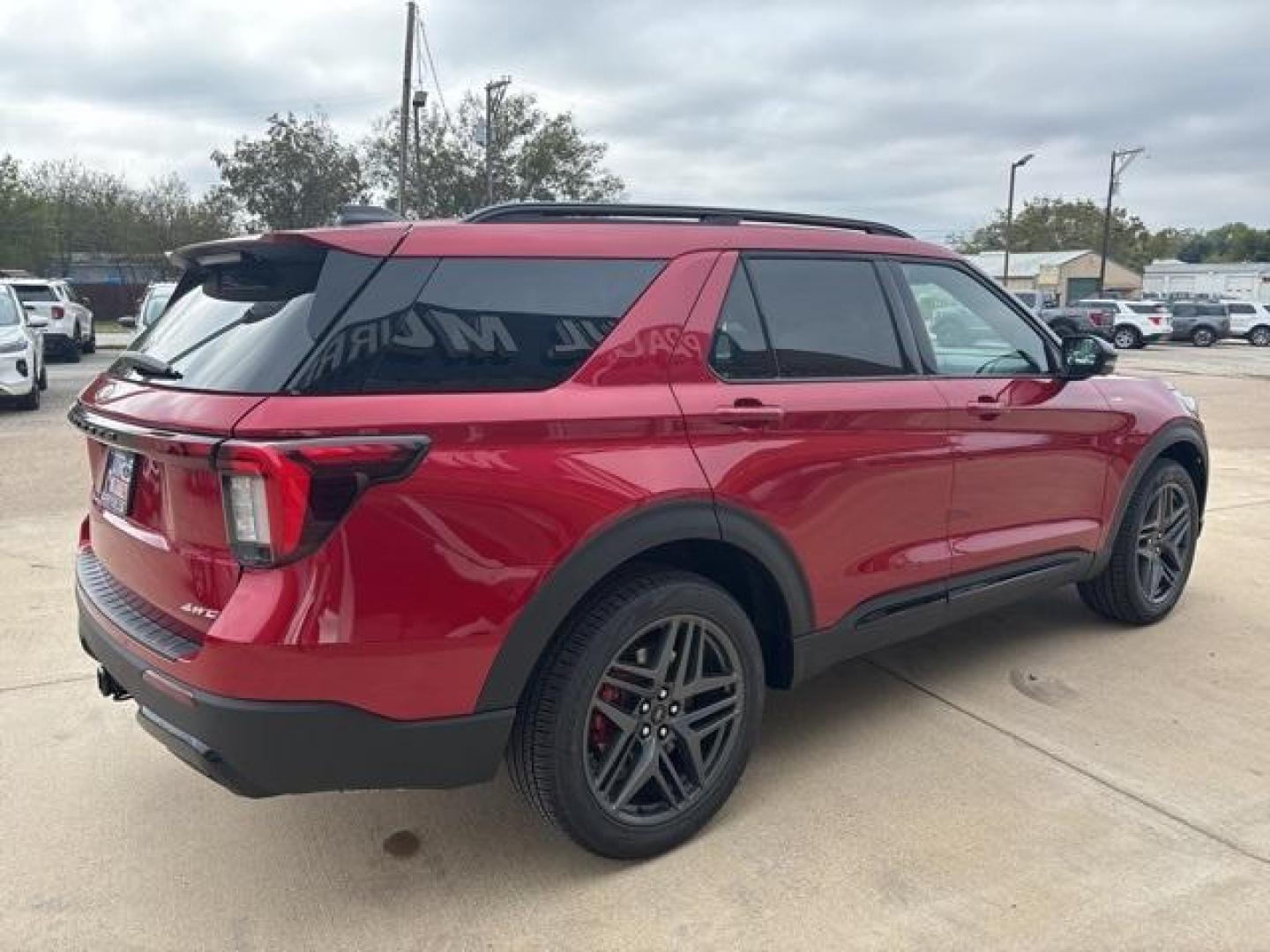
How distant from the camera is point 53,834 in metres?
3.00

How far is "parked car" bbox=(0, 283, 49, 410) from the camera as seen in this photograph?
12.0 meters

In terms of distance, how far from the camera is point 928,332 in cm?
368

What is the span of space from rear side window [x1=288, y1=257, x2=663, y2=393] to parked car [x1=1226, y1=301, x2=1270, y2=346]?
128 feet

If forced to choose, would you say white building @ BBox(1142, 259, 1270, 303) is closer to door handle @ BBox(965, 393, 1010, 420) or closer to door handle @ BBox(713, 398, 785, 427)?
door handle @ BBox(965, 393, 1010, 420)

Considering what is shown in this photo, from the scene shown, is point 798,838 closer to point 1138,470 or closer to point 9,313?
point 1138,470

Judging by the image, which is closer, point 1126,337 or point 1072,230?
point 1126,337

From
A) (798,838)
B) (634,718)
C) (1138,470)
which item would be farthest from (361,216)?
(1138,470)

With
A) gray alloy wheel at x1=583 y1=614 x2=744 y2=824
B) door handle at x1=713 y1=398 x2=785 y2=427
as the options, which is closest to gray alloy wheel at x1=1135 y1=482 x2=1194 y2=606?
door handle at x1=713 y1=398 x2=785 y2=427

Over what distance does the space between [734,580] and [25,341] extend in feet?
39.8

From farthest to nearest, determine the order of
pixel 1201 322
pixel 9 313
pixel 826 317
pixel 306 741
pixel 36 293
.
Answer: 1. pixel 1201 322
2. pixel 36 293
3. pixel 9 313
4. pixel 826 317
5. pixel 306 741

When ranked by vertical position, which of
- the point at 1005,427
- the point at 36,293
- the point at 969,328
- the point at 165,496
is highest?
the point at 36,293

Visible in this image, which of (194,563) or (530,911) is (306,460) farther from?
(530,911)

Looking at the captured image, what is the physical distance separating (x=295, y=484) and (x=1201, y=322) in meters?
38.9

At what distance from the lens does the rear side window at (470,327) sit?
237 cm
